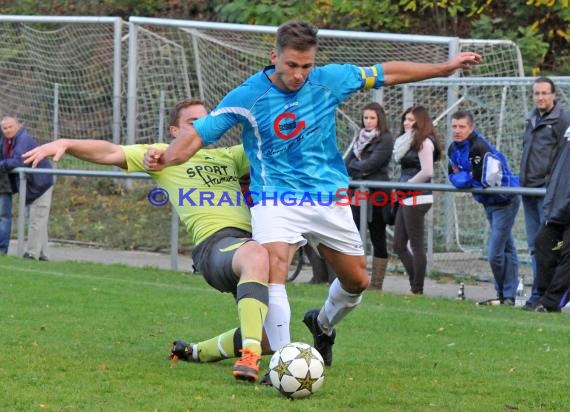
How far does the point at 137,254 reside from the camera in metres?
17.1

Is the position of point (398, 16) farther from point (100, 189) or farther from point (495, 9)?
point (100, 189)

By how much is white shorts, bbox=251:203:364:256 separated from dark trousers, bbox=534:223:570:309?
4.40m

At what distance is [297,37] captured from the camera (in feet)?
22.4

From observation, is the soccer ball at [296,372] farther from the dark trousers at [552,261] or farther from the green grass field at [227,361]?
→ the dark trousers at [552,261]

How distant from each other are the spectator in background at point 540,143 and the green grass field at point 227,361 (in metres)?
1.20

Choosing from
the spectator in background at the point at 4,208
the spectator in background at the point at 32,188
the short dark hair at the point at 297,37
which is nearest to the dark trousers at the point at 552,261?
the short dark hair at the point at 297,37

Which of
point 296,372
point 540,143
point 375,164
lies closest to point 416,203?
point 375,164

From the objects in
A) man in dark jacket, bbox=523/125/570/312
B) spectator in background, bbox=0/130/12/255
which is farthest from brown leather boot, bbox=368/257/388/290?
spectator in background, bbox=0/130/12/255

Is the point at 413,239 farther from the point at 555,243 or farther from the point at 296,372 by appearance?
the point at 296,372

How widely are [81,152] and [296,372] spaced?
1.94m

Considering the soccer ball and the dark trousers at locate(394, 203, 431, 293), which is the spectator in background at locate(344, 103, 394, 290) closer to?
the dark trousers at locate(394, 203, 431, 293)

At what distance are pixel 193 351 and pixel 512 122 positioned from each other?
935 cm

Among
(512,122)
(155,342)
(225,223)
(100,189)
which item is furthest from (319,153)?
(100,189)

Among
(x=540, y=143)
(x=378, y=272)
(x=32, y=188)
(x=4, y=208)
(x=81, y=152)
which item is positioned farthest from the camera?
(x=4, y=208)
